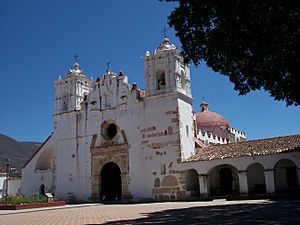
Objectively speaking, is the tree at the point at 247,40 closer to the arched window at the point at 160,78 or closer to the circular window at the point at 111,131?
the arched window at the point at 160,78

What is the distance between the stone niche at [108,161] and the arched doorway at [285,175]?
9.86 m

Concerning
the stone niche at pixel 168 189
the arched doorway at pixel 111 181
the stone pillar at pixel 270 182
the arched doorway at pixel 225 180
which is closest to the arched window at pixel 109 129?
the arched doorway at pixel 111 181

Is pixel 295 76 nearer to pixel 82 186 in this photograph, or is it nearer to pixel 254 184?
pixel 254 184

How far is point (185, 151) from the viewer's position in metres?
23.5

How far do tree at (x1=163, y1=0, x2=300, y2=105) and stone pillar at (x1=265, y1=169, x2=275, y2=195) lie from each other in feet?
32.9

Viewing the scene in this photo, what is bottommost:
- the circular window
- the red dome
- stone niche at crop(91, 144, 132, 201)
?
stone niche at crop(91, 144, 132, 201)

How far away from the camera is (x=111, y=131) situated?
2661 centimetres

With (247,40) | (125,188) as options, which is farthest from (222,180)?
(247,40)

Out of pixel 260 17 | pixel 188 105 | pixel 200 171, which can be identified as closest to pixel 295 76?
pixel 260 17

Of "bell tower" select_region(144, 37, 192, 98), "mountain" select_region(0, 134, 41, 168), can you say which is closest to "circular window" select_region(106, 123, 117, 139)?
"bell tower" select_region(144, 37, 192, 98)

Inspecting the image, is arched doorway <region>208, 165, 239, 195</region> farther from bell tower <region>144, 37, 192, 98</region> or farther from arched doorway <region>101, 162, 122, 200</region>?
arched doorway <region>101, 162, 122, 200</region>

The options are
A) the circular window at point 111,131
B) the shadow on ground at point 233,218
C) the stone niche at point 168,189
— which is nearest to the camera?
the shadow on ground at point 233,218

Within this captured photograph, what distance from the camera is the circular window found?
26.3m

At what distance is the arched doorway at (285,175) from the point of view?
22078mm
